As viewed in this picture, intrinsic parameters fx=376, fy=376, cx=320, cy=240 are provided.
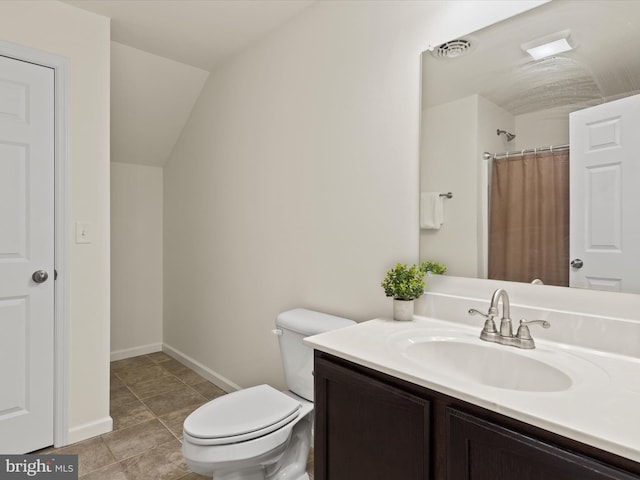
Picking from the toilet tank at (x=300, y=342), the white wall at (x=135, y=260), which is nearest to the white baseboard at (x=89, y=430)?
the toilet tank at (x=300, y=342)

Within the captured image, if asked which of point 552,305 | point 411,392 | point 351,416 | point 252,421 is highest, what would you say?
point 552,305

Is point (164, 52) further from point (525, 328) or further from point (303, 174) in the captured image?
point (525, 328)

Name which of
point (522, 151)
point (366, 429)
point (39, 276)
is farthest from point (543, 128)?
point (39, 276)

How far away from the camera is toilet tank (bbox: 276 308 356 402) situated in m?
1.74

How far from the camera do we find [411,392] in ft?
3.23

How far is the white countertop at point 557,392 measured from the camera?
0.71 meters

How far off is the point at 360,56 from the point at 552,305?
1.34 m

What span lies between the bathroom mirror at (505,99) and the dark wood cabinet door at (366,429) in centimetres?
63

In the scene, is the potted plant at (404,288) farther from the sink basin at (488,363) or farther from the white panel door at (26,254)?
the white panel door at (26,254)

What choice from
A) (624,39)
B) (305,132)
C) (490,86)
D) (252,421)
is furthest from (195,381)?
(624,39)

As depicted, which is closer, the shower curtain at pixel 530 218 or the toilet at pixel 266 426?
the shower curtain at pixel 530 218

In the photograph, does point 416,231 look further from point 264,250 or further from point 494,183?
point 264,250

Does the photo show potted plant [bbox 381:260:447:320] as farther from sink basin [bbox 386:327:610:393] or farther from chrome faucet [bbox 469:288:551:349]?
chrome faucet [bbox 469:288:551:349]

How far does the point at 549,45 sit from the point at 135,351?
368 centimetres
